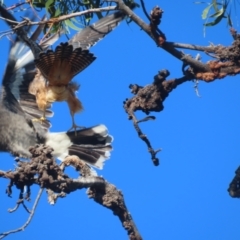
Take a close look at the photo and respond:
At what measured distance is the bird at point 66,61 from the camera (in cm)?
382

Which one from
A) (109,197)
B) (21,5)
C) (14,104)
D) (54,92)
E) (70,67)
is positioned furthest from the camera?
(14,104)

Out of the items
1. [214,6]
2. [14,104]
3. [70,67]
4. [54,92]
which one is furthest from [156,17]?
[14,104]

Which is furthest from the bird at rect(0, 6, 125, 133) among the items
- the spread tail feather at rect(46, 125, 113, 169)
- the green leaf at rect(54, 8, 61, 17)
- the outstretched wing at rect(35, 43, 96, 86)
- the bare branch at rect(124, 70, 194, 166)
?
the bare branch at rect(124, 70, 194, 166)

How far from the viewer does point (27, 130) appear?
199 inches

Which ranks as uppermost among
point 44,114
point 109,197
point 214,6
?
point 44,114

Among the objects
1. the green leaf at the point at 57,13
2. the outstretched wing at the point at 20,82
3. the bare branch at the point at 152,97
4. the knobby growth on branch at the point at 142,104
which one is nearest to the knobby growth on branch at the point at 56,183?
the knobby growth on branch at the point at 142,104

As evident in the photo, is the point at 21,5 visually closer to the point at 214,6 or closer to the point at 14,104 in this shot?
the point at 214,6

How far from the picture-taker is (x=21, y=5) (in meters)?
3.34

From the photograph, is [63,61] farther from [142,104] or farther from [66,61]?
[142,104]

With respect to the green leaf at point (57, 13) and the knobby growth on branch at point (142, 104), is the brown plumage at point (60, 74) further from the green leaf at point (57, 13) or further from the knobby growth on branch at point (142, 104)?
the knobby growth on branch at point (142, 104)

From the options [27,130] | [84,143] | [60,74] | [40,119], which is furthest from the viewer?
[84,143]

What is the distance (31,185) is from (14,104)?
284 cm

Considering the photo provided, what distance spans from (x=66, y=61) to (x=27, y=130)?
4.41 ft

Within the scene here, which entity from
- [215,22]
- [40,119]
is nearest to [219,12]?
[215,22]
